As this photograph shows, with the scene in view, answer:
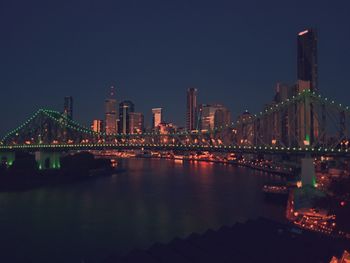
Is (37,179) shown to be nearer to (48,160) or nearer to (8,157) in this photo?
(48,160)

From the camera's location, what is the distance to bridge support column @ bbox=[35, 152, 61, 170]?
134 ft

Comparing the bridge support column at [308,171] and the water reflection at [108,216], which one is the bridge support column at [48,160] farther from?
the bridge support column at [308,171]

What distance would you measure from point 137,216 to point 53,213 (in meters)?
4.74

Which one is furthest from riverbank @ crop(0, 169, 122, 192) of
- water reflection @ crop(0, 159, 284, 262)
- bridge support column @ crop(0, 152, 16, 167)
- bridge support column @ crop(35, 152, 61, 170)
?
bridge support column @ crop(0, 152, 16, 167)

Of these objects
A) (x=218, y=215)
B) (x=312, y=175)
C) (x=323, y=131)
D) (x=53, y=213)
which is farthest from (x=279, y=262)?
(x=323, y=131)

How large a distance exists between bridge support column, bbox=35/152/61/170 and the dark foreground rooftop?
1255 inches

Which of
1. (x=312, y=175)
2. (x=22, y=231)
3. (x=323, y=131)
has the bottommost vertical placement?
(x=22, y=231)

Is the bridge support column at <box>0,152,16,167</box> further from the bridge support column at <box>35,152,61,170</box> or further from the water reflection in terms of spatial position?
the water reflection

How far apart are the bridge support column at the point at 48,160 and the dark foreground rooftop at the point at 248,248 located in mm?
31870

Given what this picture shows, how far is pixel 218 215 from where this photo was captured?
20.0 m

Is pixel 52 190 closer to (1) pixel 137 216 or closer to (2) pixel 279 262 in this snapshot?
(1) pixel 137 216

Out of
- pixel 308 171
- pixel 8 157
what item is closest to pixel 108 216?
pixel 308 171

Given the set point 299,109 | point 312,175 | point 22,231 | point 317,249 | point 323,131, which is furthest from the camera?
point 299,109

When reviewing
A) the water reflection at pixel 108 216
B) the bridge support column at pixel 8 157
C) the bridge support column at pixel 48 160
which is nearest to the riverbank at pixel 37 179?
the bridge support column at pixel 48 160
